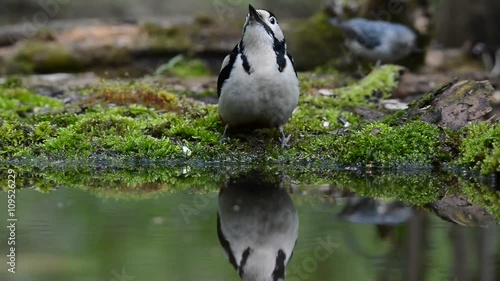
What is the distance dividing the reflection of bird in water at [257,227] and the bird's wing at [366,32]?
5.31 meters

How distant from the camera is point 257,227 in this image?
5316mm

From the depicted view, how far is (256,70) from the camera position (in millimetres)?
6992

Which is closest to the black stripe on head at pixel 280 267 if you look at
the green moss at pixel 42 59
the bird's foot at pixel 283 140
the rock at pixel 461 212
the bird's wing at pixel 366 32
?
the rock at pixel 461 212

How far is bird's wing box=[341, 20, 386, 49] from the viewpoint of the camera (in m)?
11.6

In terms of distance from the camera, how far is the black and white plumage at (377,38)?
11.6 meters

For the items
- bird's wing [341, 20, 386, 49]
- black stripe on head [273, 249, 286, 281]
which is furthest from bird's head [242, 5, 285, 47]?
bird's wing [341, 20, 386, 49]

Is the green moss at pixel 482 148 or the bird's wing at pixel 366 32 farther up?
the green moss at pixel 482 148

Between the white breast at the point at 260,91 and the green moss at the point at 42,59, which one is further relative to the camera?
the green moss at the point at 42,59

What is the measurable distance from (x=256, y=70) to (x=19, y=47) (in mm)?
6580

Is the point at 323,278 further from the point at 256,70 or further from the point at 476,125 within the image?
the point at 476,125

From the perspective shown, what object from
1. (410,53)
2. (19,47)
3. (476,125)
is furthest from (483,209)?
(19,47)

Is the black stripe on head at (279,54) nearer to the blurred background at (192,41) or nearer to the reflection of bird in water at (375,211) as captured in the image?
the reflection of bird in water at (375,211)

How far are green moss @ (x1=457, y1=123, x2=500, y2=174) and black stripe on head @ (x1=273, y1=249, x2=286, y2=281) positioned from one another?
2.77m

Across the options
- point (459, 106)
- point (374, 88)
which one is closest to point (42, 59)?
point (374, 88)
